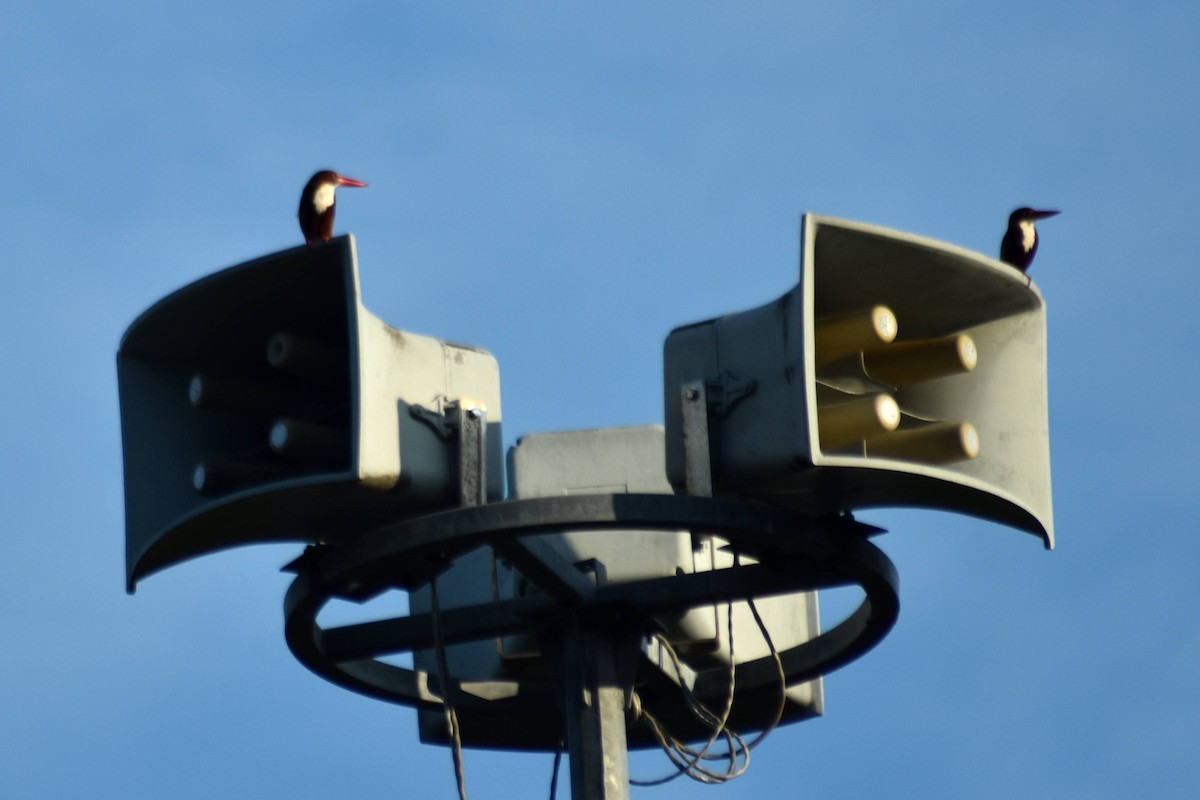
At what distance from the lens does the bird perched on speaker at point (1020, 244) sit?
1504 cm

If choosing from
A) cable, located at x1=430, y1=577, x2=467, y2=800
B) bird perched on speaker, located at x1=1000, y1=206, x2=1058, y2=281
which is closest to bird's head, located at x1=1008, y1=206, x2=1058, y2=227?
bird perched on speaker, located at x1=1000, y1=206, x2=1058, y2=281

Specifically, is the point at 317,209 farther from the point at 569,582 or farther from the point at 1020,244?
the point at 1020,244

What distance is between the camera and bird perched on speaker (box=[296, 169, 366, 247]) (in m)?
14.7

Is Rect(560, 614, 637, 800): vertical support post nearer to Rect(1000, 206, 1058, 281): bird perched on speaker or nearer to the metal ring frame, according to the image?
the metal ring frame

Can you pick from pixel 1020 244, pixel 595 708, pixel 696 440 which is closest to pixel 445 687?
pixel 595 708

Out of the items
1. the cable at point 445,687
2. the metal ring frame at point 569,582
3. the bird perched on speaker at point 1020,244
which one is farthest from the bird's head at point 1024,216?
the cable at point 445,687

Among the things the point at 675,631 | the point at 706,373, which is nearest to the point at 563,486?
the point at 675,631

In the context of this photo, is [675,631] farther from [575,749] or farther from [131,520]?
[131,520]

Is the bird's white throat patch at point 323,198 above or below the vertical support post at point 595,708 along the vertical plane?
above

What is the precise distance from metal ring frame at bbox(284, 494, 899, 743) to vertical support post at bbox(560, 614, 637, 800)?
17 cm

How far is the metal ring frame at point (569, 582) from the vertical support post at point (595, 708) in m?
0.17

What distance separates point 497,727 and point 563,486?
156 centimetres

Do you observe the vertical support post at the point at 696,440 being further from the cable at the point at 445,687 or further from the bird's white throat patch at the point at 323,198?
the bird's white throat patch at the point at 323,198

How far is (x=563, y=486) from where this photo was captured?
15.2 meters
